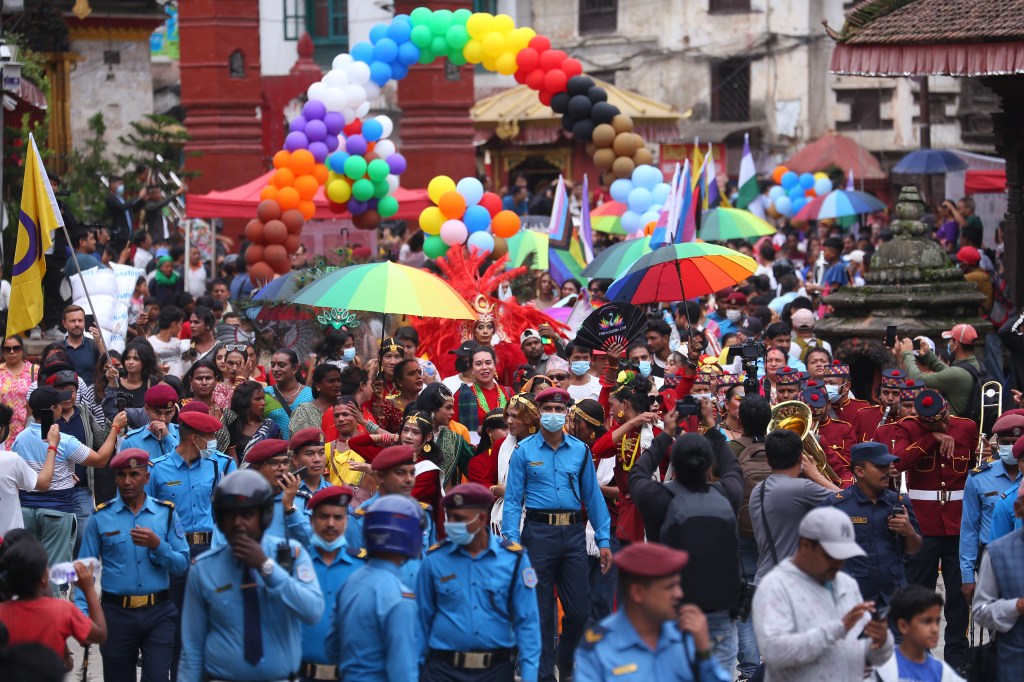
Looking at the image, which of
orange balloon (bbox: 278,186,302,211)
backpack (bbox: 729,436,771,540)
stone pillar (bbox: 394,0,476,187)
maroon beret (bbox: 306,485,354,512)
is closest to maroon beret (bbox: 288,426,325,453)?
maroon beret (bbox: 306,485,354,512)

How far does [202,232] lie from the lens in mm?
23312

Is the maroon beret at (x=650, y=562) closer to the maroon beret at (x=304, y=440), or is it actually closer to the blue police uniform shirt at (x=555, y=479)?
the maroon beret at (x=304, y=440)

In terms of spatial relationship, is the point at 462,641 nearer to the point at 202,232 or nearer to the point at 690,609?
the point at 690,609

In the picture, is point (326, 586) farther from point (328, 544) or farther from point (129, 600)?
point (129, 600)

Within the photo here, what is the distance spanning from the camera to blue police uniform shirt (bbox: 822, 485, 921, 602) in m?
8.63

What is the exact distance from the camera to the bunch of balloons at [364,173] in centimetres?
1925

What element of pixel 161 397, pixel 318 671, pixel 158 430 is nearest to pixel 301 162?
pixel 161 397

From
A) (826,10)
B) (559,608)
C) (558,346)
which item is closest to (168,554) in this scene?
(559,608)

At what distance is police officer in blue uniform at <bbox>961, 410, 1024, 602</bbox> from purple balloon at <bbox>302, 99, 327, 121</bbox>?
37.8ft

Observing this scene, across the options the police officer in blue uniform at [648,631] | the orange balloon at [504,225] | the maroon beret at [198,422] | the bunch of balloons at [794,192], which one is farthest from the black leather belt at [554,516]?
the bunch of balloons at [794,192]

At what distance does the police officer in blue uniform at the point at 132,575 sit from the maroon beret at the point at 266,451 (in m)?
0.64

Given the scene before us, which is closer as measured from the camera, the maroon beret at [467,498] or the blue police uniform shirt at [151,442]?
the maroon beret at [467,498]

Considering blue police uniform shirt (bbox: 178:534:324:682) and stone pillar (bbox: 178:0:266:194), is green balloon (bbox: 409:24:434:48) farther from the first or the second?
blue police uniform shirt (bbox: 178:534:324:682)

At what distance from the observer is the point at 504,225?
17.9 meters
